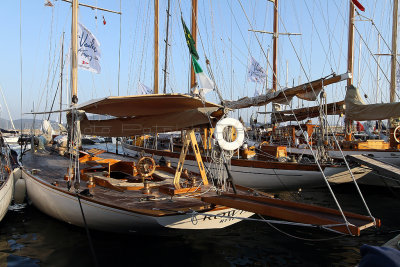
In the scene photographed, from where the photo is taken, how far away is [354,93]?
42.6 ft

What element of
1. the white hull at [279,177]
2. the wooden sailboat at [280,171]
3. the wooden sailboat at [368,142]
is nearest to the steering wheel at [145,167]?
the wooden sailboat at [280,171]

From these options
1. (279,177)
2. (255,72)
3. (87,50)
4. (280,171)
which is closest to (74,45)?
(87,50)

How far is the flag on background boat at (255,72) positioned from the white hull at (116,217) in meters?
15.7

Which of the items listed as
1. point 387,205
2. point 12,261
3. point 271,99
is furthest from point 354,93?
point 12,261

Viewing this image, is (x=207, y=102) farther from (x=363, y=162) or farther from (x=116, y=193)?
(x=363, y=162)

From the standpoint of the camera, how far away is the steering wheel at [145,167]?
8086 millimetres

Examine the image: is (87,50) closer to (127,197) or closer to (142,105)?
(142,105)

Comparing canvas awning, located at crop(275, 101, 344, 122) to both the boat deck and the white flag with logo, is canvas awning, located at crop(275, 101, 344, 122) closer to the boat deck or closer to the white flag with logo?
the boat deck

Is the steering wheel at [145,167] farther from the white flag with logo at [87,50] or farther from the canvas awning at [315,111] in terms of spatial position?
the canvas awning at [315,111]

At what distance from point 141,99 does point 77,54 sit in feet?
22.7

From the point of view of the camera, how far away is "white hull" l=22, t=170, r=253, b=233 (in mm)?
6027

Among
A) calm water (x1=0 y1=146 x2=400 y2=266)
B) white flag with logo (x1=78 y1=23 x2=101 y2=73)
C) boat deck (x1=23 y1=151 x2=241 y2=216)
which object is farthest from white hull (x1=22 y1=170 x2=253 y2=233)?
white flag with logo (x1=78 y1=23 x2=101 y2=73)

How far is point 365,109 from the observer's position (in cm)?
1236

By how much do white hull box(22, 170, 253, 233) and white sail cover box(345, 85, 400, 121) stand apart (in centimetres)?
827
